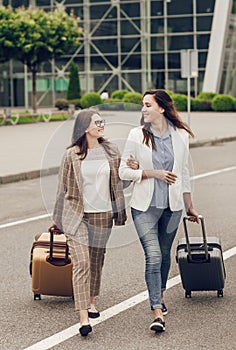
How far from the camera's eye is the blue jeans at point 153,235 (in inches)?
266

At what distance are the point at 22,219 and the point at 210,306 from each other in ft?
20.3

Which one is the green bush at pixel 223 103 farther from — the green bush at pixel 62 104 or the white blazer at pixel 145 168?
the white blazer at pixel 145 168

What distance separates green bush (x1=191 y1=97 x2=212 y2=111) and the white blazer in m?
48.2

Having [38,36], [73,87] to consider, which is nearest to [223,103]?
[73,87]

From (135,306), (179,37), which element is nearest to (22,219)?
(135,306)

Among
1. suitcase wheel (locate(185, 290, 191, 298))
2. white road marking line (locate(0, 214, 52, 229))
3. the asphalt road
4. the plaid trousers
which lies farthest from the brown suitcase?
white road marking line (locate(0, 214, 52, 229))

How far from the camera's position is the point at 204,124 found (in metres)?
40.3

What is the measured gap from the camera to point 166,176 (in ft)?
→ 22.0

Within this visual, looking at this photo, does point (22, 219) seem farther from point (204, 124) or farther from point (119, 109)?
point (204, 124)

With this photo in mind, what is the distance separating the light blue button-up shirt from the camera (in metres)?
6.82

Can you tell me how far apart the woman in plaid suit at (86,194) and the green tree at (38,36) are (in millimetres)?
40045

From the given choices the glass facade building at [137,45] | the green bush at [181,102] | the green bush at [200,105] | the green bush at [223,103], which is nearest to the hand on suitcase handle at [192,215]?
the green bush at [181,102]

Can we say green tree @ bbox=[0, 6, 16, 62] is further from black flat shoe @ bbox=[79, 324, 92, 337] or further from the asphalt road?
black flat shoe @ bbox=[79, 324, 92, 337]

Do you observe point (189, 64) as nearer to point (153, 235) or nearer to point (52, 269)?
point (52, 269)
